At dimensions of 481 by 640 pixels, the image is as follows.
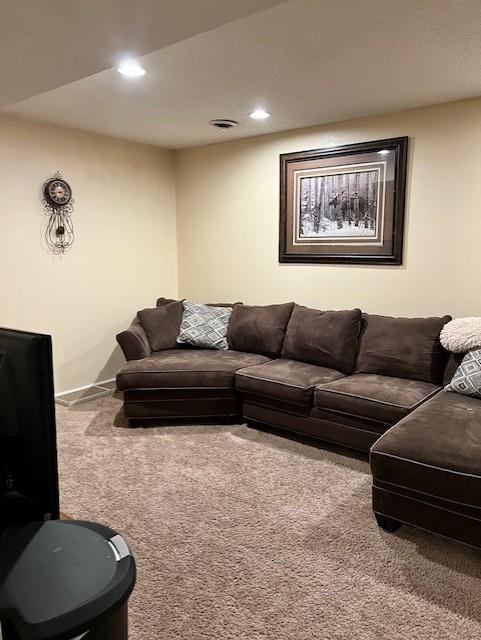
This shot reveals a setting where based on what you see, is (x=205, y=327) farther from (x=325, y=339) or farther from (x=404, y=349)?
(x=404, y=349)

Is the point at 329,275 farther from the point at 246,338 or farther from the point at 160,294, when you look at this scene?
the point at 160,294

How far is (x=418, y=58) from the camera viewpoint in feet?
8.50

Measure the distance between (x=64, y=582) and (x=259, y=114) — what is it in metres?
3.51

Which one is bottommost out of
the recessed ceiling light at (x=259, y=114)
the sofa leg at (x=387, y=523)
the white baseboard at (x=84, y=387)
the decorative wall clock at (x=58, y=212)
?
the sofa leg at (x=387, y=523)

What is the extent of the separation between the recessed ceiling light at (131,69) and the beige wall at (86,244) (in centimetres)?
155

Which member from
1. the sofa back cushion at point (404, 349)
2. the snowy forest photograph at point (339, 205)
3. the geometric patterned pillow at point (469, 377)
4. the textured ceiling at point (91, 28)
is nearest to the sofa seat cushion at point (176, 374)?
the sofa back cushion at point (404, 349)

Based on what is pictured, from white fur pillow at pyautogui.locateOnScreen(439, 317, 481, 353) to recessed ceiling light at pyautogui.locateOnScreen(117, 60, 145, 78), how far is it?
2.51m

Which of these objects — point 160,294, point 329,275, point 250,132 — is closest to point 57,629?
point 329,275

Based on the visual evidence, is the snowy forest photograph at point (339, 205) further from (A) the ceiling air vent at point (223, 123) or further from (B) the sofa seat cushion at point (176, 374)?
(B) the sofa seat cushion at point (176, 374)

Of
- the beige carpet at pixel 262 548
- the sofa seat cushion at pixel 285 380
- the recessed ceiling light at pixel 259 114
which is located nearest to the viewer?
the beige carpet at pixel 262 548

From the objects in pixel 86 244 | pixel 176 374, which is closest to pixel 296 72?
pixel 176 374

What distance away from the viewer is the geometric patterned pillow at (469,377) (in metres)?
2.88

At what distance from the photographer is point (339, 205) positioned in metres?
4.09

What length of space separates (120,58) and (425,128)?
2.53 m
